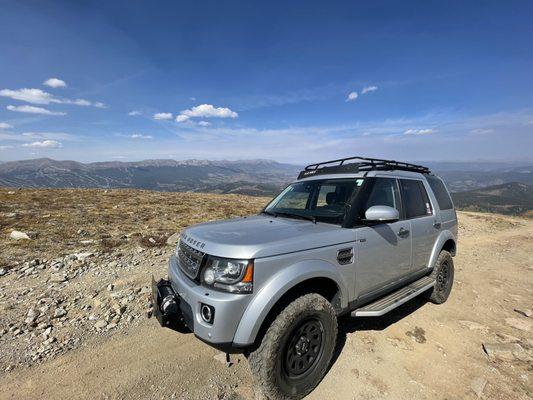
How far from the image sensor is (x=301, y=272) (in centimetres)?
324

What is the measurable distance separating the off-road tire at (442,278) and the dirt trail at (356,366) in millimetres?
250

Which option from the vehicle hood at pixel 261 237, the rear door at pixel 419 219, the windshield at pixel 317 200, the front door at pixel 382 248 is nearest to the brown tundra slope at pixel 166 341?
the front door at pixel 382 248

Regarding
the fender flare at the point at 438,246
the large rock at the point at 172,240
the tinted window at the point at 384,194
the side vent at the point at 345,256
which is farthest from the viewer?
the large rock at the point at 172,240

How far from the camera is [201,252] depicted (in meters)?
A: 3.33

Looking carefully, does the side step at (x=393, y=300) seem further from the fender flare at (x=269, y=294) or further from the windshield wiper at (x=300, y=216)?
the windshield wiper at (x=300, y=216)

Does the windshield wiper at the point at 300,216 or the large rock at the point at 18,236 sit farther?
the large rock at the point at 18,236

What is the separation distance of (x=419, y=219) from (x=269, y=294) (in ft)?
11.1

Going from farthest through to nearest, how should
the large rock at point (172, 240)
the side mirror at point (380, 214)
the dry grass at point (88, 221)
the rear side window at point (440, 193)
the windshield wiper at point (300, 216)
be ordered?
1. the large rock at point (172, 240)
2. the dry grass at point (88, 221)
3. the rear side window at point (440, 193)
4. the windshield wiper at point (300, 216)
5. the side mirror at point (380, 214)

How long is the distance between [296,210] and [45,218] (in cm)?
985

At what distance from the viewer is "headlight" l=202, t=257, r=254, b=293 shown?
9.84 ft

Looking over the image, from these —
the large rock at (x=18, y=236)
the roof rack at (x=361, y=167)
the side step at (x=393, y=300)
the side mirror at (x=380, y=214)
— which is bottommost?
the large rock at (x=18, y=236)

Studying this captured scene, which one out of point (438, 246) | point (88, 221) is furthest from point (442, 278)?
point (88, 221)

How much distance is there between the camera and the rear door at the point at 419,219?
5004 mm

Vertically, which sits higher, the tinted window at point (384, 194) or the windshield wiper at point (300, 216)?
the tinted window at point (384, 194)
